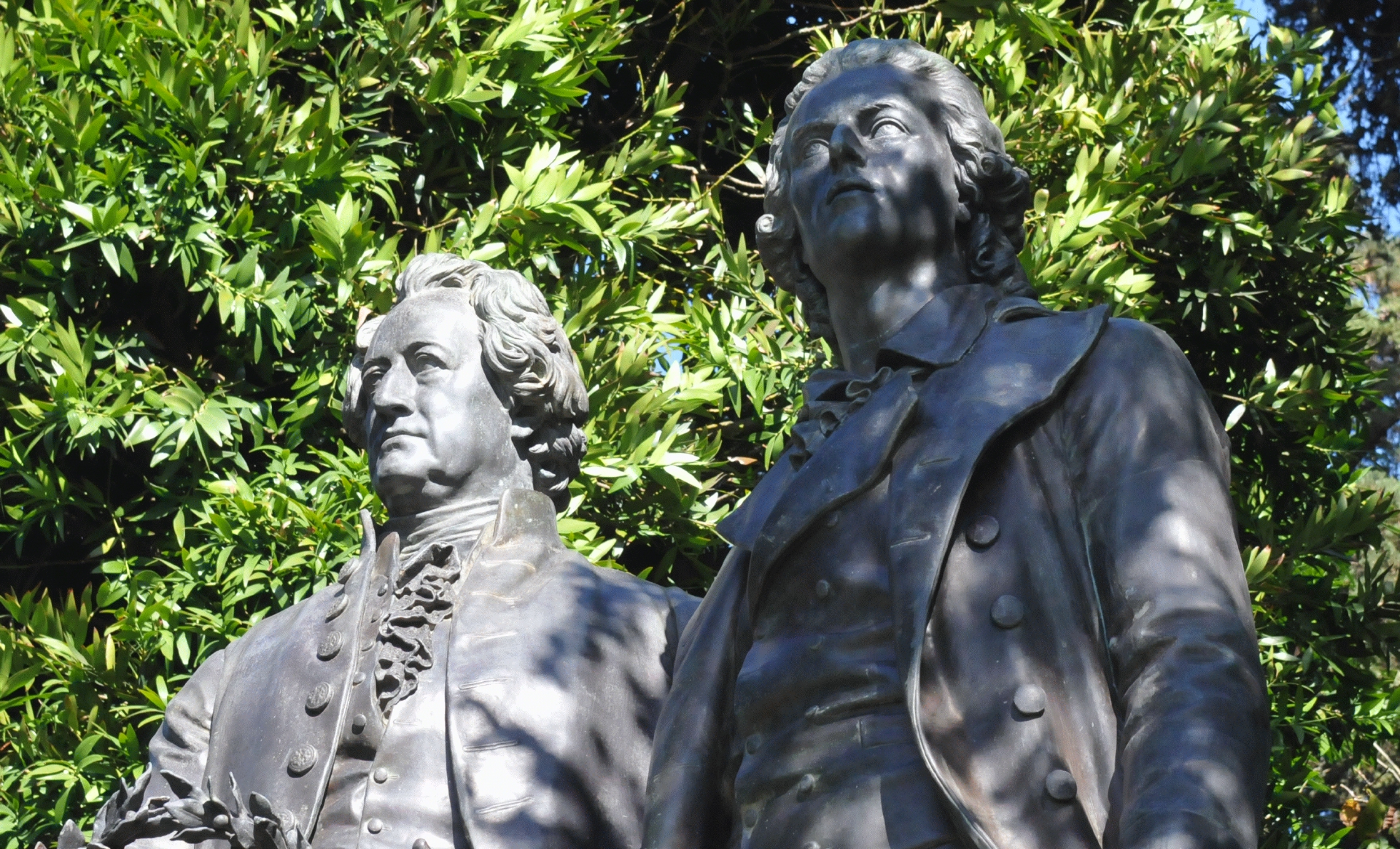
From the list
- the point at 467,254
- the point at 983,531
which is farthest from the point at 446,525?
the point at 467,254

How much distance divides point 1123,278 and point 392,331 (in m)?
3.42

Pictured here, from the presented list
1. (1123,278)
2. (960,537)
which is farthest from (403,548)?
(1123,278)

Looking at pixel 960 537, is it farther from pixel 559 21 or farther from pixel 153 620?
pixel 559 21

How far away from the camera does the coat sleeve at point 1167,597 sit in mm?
3520

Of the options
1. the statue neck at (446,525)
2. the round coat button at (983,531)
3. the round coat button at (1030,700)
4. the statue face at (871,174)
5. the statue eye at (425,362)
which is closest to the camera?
the round coat button at (1030,700)

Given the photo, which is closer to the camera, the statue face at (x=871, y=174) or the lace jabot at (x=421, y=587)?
the statue face at (x=871, y=174)

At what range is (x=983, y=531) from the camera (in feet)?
13.2

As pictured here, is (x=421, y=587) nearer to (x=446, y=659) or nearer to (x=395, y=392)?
(x=446, y=659)

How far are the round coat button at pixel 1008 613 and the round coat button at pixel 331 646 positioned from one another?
2.15 metres

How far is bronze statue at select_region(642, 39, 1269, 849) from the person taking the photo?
370 cm

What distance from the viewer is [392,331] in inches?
244

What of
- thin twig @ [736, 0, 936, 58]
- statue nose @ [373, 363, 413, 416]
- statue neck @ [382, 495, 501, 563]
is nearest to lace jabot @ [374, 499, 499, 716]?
statue neck @ [382, 495, 501, 563]

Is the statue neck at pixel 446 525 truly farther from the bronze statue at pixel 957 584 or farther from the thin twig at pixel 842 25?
the thin twig at pixel 842 25

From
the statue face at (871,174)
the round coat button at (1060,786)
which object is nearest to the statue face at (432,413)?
the statue face at (871,174)
